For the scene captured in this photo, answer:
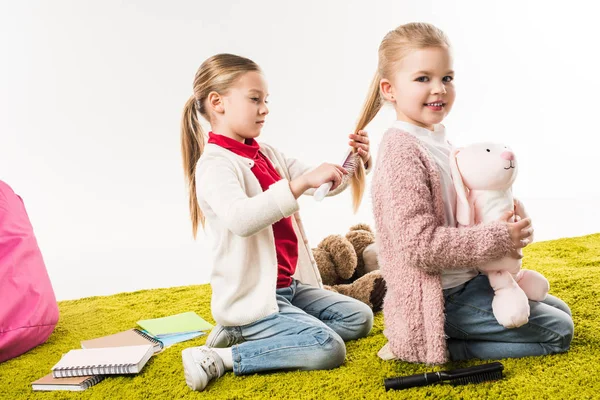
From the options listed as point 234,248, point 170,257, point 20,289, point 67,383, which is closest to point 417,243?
point 234,248

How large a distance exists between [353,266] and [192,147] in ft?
1.97

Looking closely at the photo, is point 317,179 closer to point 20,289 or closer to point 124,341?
point 124,341

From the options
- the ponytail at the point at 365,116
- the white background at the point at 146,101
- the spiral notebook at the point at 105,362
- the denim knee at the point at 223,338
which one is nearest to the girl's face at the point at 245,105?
the ponytail at the point at 365,116

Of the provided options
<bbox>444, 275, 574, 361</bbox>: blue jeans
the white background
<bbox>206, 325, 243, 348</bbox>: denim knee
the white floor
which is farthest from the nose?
the white background

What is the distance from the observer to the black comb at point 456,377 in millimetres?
1228

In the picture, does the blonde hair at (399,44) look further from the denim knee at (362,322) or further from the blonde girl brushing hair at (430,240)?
the denim knee at (362,322)

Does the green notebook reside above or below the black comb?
below

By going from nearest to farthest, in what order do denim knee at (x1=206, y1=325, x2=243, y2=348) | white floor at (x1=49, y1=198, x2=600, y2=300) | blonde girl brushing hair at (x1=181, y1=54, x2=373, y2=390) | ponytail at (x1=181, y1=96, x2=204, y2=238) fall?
blonde girl brushing hair at (x1=181, y1=54, x2=373, y2=390) → denim knee at (x1=206, y1=325, x2=243, y2=348) → ponytail at (x1=181, y1=96, x2=204, y2=238) → white floor at (x1=49, y1=198, x2=600, y2=300)

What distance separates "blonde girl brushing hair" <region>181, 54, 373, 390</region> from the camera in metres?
1.41

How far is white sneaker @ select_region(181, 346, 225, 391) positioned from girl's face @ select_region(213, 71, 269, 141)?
524 mm

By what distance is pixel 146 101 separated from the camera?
314 cm

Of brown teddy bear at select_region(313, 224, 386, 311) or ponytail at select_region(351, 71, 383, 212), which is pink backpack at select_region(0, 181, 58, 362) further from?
ponytail at select_region(351, 71, 383, 212)

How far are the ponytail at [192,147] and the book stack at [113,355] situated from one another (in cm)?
32

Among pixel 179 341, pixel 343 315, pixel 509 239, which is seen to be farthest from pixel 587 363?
pixel 179 341
